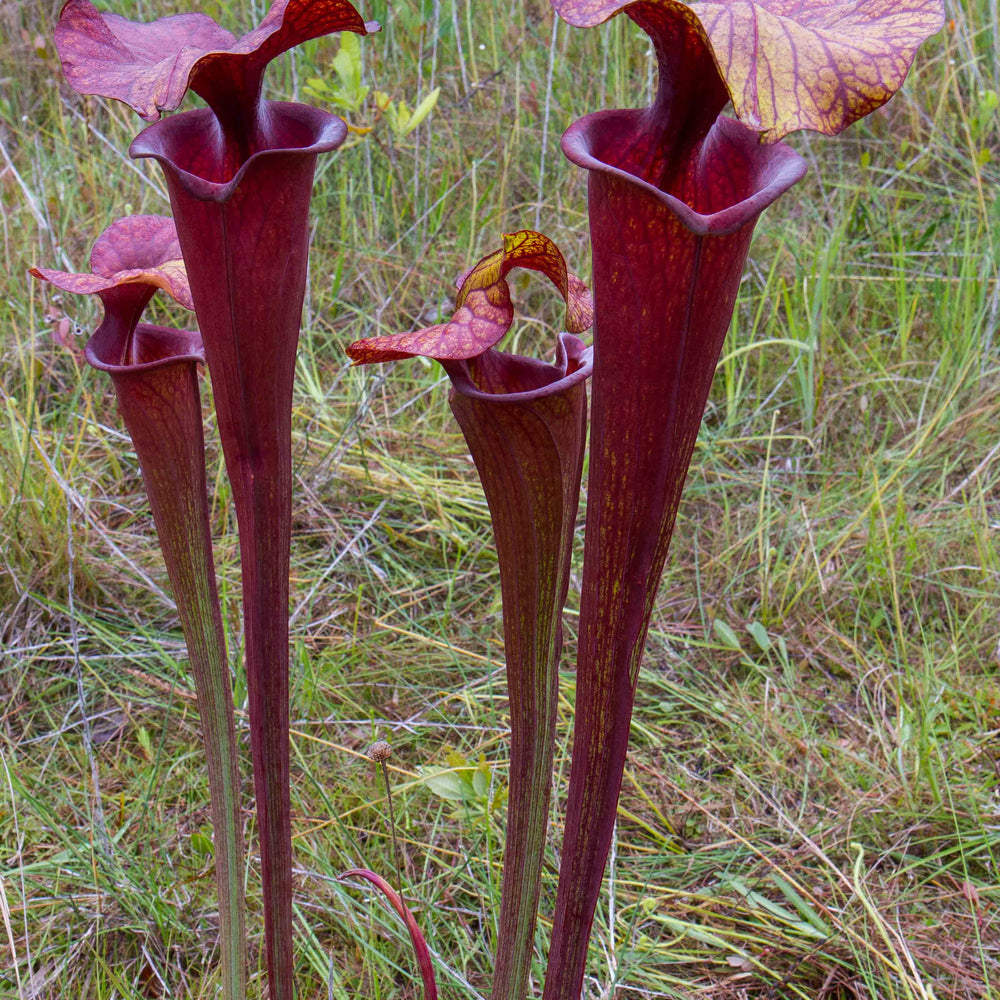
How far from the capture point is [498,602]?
1999 mm

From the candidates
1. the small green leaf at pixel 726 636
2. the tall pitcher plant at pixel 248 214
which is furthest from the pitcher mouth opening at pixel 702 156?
the small green leaf at pixel 726 636

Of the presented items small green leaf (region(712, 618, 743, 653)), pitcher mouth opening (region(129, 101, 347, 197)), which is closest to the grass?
small green leaf (region(712, 618, 743, 653))

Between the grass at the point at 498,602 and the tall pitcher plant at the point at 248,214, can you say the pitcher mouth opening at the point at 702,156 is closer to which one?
the tall pitcher plant at the point at 248,214

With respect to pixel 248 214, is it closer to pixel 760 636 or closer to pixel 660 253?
pixel 660 253

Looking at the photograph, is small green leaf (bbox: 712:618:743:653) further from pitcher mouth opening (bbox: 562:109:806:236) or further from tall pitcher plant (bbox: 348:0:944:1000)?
pitcher mouth opening (bbox: 562:109:806:236)

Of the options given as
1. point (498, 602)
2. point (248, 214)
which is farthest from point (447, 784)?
point (248, 214)

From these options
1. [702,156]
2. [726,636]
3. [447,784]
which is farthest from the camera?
[726,636]

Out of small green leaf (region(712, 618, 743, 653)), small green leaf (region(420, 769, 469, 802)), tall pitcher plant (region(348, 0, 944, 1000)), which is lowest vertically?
small green leaf (region(420, 769, 469, 802))

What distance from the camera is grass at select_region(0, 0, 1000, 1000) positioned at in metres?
1.42

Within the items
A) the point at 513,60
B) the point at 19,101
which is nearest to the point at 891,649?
the point at 513,60

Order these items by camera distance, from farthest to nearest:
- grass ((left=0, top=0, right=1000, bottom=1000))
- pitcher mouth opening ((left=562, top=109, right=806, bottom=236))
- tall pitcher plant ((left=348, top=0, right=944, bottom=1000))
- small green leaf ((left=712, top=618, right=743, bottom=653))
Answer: small green leaf ((left=712, top=618, right=743, bottom=653))
grass ((left=0, top=0, right=1000, bottom=1000))
pitcher mouth opening ((left=562, top=109, right=806, bottom=236))
tall pitcher plant ((left=348, top=0, right=944, bottom=1000))

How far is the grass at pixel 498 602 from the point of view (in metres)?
1.42

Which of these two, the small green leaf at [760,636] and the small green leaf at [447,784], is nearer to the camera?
the small green leaf at [447,784]

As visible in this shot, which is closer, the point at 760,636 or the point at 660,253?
the point at 660,253
